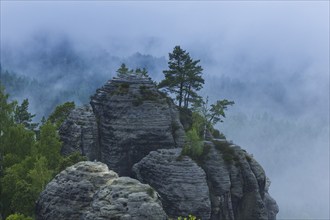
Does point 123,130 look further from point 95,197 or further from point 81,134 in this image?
point 95,197

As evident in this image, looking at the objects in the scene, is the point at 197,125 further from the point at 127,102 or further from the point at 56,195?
the point at 56,195

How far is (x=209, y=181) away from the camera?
66312mm

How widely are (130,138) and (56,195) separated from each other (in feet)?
96.0

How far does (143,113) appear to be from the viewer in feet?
230

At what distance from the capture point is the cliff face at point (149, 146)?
6588 centimetres

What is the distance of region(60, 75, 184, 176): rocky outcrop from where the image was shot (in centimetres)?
6925

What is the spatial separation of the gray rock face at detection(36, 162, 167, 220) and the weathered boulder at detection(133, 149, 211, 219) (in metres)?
21.9

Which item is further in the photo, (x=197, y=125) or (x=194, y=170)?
(x=197, y=125)

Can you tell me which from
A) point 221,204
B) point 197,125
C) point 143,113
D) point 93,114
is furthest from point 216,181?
point 93,114

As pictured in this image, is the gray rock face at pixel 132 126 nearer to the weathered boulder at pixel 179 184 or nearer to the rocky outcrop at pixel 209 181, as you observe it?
the rocky outcrop at pixel 209 181

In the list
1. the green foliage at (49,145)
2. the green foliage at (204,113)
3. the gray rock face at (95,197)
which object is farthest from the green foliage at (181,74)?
the gray rock face at (95,197)

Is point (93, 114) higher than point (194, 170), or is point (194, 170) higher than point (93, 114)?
point (93, 114)

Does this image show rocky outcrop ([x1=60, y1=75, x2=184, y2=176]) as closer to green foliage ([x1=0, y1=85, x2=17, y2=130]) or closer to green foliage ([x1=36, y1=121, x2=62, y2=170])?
green foliage ([x1=36, y1=121, x2=62, y2=170])

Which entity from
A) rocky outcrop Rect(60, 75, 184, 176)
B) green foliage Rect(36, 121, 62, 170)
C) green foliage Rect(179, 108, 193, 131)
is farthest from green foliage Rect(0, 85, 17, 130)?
green foliage Rect(179, 108, 193, 131)
